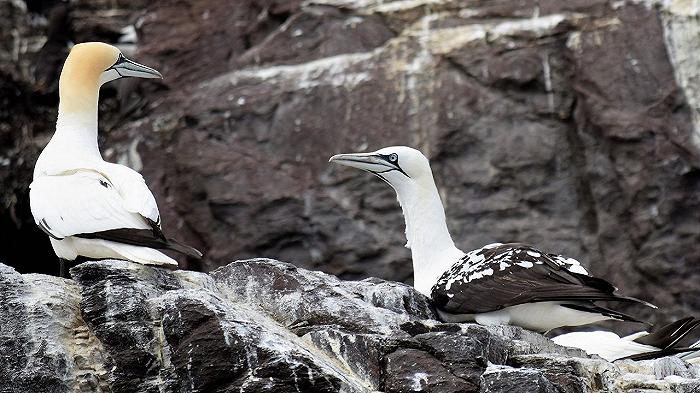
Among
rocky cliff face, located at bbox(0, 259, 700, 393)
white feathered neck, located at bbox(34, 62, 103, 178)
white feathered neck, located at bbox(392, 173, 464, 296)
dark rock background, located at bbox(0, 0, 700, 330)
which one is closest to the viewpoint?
rocky cliff face, located at bbox(0, 259, 700, 393)

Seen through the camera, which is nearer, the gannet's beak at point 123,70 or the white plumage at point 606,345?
the white plumage at point 606,345

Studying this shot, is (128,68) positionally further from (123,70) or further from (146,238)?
(146,238)

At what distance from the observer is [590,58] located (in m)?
12.5

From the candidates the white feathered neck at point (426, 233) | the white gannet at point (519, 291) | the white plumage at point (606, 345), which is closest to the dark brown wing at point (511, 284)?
the white gannet at point (519, 291)

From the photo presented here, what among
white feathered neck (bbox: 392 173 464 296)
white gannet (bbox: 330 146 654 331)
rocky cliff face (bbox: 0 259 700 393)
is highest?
white feathered neck (bbox: 392 173 464 296)

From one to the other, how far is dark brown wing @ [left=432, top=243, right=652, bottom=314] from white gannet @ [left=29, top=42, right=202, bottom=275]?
4.90 feet

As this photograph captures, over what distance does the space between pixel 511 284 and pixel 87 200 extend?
204 centimetres

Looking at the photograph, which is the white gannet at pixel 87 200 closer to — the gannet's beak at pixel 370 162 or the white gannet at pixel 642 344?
the gannet's beak at pixel 370 162

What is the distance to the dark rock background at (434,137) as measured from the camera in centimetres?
1234

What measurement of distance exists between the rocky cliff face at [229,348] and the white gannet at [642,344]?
1017 mm

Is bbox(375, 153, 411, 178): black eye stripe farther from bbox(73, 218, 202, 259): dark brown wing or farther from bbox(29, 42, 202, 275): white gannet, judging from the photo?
bbox(73, 218, 202, 259): dark brown wing

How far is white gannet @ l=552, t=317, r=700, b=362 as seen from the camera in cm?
775

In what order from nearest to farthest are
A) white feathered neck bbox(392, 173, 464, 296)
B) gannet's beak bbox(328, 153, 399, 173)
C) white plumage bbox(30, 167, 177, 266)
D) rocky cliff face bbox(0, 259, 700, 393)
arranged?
rocky cliff face bbox(0, 259, 700, 393) < white plumage bbox(30, 167, 177, 266) < white feathered neck bbox(392, 173, 464, 296) < gannet's beak bbox(328, 153, 399, 173)

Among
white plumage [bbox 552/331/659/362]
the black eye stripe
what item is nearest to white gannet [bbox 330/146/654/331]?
white plumage [bbox 552/331/659/362]
